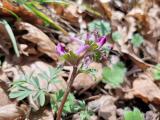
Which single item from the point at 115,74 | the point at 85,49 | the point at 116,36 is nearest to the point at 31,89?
the point at 85,49

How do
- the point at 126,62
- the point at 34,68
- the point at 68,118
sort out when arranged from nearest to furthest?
the point at 68,118 → the point at 34,68 → the point at 126,62

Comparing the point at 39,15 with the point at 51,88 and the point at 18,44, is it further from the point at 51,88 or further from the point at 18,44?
the point at 51,88

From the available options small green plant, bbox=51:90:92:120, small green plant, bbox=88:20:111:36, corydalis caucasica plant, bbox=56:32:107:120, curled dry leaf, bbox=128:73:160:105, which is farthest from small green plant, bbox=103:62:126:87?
corydalis caucasica plant, bbox=56:32:107:120

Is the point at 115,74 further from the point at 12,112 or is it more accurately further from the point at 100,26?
the point at 12,112

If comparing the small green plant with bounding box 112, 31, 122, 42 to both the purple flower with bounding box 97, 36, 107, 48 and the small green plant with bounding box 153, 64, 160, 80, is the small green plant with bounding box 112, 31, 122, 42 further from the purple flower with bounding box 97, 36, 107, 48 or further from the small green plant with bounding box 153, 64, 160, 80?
the purple flower with bounding box 97, 36, 107, 48

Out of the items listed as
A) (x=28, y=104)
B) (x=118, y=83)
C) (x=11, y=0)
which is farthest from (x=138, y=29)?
(x=28, y=104)

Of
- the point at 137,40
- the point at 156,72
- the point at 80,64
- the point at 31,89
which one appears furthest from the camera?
the point at 137,40

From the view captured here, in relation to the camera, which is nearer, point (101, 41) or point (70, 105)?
point (101, 41)
